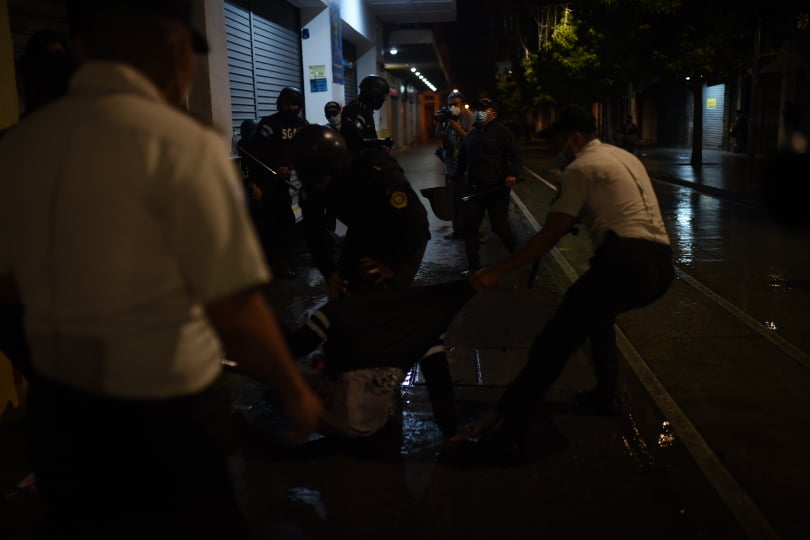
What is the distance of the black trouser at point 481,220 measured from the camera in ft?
27.3

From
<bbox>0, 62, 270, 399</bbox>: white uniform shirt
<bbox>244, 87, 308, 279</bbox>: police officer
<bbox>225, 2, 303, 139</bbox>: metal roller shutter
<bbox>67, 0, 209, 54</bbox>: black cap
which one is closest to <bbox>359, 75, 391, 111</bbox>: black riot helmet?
<bbox>244, 87, 308, 279</bbox>: police officer

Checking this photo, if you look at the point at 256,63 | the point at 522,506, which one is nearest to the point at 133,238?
the point at 522,506

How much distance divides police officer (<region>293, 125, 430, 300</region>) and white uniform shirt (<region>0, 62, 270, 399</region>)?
2.31 m

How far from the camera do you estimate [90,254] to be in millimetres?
1518

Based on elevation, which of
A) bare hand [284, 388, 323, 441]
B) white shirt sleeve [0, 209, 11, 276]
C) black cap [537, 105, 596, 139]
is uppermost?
black cap [537, 105, 596, 139]

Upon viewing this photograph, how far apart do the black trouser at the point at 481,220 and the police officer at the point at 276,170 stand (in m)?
1.93

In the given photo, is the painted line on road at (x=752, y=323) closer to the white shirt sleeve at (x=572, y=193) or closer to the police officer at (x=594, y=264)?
the police officer at (x=594, y=264)

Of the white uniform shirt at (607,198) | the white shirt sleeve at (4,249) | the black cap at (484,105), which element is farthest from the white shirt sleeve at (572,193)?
the black cap at (484,105)

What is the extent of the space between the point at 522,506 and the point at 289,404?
2.01 meters

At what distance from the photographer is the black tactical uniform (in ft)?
13.2

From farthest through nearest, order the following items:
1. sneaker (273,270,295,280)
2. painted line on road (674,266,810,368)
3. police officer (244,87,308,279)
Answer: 1. sneaker (273,270,295,280)
2. police officer (244,87,308,279)
3. painted line on road (674,266,810,368)

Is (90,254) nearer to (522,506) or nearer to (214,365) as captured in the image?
(214,365)

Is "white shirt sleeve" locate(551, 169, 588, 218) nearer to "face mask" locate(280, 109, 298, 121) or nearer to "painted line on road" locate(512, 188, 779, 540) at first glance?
"painted line on road" locate(512, 188, 779, 540)

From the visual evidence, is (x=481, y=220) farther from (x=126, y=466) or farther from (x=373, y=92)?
(x=126, y=466)
